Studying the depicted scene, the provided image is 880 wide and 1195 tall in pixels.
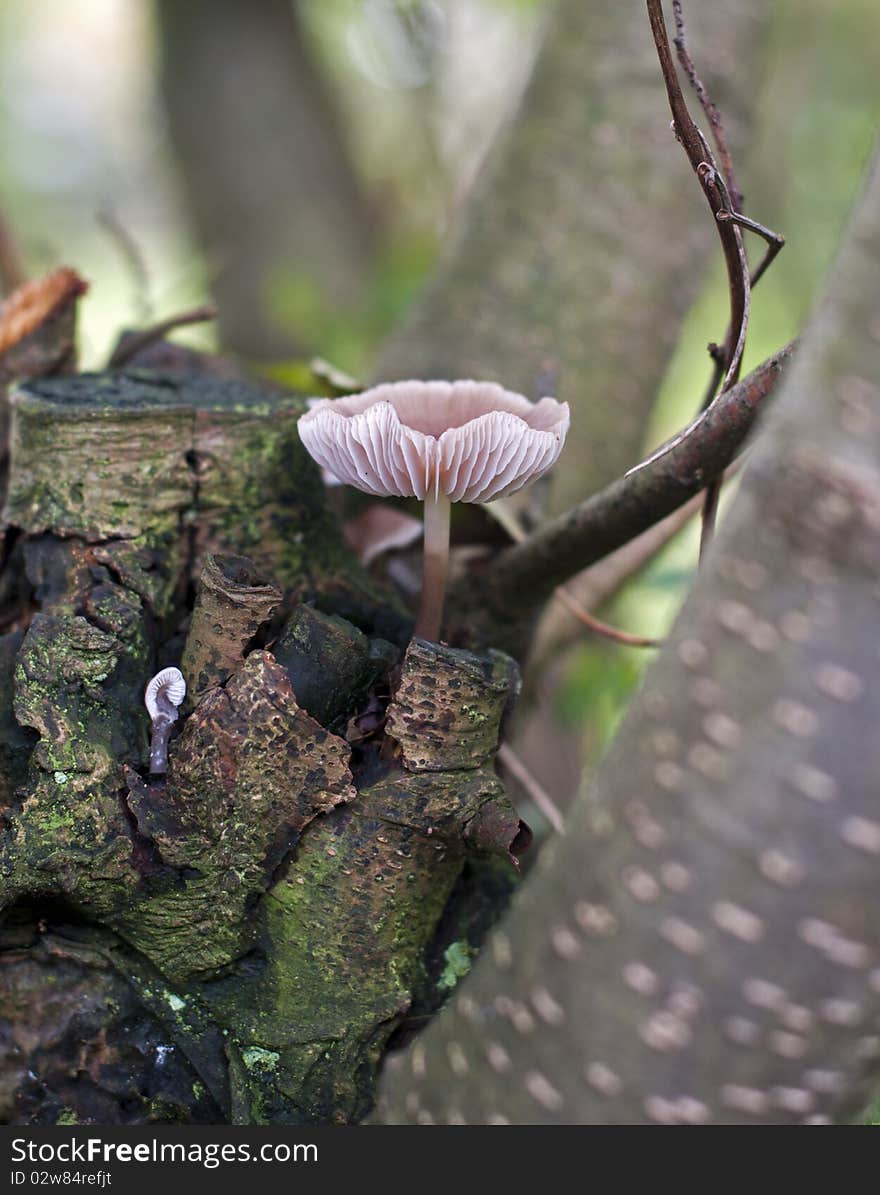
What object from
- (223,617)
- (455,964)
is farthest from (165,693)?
(455,964)

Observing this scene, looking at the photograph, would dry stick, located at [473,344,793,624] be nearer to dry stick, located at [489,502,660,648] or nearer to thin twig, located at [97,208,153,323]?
dry stick, located at [489,502,660,648]

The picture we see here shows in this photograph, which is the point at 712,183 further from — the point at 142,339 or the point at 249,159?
the point at 249,159

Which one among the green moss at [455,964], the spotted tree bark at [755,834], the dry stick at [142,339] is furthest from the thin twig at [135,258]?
the spotted tree bark at [755,834]

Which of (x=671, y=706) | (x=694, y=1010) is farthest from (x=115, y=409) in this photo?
(x=694, y=1010)

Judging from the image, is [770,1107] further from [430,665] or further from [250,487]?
[250,487]

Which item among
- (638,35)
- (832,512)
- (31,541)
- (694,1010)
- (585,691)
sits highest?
(638,35)

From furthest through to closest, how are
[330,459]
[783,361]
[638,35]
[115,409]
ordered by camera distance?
1. [638,35]
2. [115,409]
3. [330,459]
4. [783,361]

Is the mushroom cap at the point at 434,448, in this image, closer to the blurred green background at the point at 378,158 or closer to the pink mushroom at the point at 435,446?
the pink mushroom at the point at 435,446
